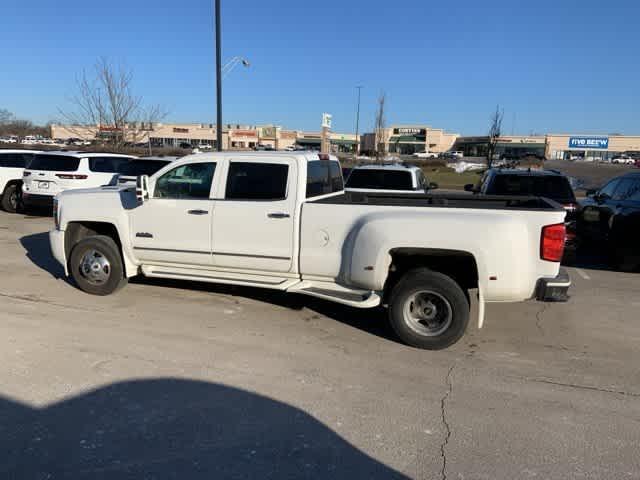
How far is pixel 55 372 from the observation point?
424 centimetres

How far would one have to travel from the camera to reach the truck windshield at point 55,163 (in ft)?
41.8

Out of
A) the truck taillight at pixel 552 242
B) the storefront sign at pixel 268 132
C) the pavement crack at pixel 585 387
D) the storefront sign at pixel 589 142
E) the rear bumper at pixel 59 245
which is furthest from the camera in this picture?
the storefront sign at pixel 589 142

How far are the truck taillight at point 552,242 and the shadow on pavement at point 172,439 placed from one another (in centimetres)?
266

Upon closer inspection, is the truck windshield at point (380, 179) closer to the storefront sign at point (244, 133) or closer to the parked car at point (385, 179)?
the parked car at point (385, 179)

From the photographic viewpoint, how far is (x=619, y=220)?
8359 mm

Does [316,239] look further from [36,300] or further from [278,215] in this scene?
[36,300]

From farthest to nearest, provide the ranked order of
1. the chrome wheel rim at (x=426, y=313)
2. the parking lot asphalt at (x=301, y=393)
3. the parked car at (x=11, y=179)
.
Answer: the parked car at (x=11, y=179)
the chrome wheel rim at (x=426, y=313)
the parking lot asphalt at (x=301, y=393)

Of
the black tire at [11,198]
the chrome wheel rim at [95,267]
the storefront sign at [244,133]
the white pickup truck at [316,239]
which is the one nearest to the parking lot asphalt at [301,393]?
the chrome wheel rim at [95,267]

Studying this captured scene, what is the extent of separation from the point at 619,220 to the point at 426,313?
5.28m

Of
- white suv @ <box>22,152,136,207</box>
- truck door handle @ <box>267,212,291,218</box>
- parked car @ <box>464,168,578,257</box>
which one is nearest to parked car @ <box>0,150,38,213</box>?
white suv @ <box>22,152,136,207</box>

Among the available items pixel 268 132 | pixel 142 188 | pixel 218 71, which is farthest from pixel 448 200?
pixel 268 132

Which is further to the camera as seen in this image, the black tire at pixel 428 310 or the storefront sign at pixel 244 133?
the storefront sign at pixel 244 133

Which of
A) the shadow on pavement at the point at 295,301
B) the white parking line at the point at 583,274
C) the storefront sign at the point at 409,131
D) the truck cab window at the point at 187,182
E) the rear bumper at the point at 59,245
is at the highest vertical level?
the storefront sign at the point at 409,131

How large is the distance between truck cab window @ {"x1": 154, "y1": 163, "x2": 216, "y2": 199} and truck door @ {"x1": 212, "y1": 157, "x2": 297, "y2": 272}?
274mm
